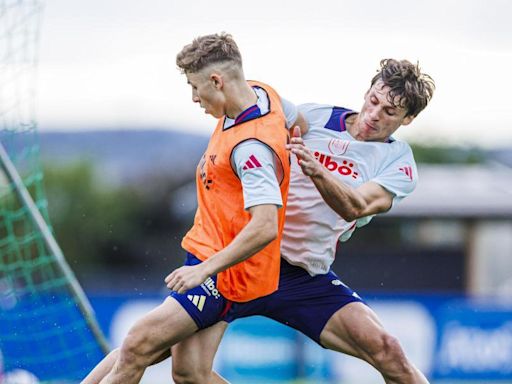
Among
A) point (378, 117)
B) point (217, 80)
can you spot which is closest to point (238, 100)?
point (217, 80)

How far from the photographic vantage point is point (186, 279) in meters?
5.87

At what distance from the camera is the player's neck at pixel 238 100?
6.13m

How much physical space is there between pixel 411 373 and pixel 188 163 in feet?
120

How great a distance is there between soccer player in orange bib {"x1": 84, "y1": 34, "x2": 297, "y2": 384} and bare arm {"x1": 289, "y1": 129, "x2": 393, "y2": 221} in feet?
0.57

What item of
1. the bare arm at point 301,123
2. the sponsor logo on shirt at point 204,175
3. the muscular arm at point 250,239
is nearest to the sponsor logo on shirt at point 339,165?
the bare arm at point 301,123

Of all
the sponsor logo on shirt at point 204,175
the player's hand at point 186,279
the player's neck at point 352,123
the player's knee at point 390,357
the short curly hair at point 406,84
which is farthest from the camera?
the player's neck at point 352,123

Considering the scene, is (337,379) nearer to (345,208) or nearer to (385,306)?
(385,306)

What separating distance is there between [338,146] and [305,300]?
88 cm

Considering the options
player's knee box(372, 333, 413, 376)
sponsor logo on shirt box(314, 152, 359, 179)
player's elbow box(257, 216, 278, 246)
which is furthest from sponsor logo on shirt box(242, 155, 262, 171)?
player's knee box(372, 333, 413, 376)

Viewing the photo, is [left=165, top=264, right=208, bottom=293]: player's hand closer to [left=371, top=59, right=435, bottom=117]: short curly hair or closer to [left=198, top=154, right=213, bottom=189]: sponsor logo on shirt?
[left=198, top=154, right=213, bottom=189]: sponsor logo on shirt

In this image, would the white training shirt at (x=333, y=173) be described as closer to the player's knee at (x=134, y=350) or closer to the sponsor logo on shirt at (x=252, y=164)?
the sponsor logo on shirt at (x=252, y=164)

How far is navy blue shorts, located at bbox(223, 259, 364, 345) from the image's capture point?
6656 millimetres

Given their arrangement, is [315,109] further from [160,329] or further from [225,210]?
[160,329]

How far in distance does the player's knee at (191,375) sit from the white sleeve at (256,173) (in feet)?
3.25
